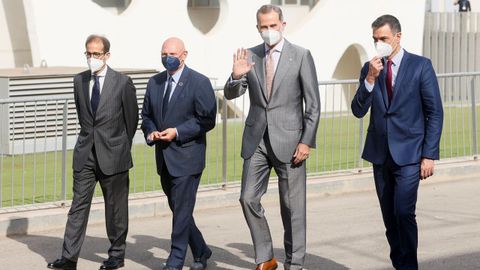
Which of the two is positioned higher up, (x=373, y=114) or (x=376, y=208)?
(x=373, y=114)

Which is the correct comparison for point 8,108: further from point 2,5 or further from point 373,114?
point 2,5

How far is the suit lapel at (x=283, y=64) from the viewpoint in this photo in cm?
900

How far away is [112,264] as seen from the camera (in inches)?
381

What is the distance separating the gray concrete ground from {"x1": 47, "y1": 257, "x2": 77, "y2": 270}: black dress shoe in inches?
8.1

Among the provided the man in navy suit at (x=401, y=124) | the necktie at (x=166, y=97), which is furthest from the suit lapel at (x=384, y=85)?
the necktie at (x=166, y=97)

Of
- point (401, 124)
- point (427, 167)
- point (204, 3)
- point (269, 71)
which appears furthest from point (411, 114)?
point (204, 3)

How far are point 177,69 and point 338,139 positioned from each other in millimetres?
5976

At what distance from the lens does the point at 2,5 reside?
21266 mm

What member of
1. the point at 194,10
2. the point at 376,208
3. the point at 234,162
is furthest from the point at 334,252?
the point at 194,10

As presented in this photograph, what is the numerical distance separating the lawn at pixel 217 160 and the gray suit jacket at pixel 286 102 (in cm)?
370

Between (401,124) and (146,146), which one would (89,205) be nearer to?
(401,124)

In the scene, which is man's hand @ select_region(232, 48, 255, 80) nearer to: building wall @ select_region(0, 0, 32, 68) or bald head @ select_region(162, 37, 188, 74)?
bald head @ select_region(162, 37, 188, 74)

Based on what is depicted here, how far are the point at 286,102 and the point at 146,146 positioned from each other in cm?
487

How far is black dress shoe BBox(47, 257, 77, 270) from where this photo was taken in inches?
377
